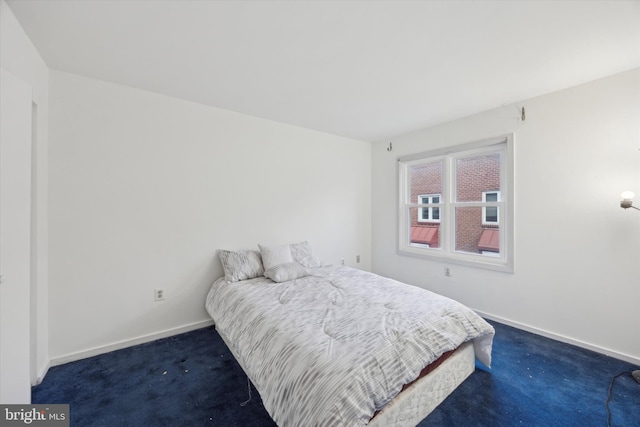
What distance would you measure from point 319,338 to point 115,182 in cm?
229

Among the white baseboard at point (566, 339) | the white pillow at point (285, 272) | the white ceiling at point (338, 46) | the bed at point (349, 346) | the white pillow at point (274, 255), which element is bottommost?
the white baseboard at point (566, 339)

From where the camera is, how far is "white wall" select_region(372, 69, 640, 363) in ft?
6.95

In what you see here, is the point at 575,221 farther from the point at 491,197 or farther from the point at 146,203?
the point at 146,203

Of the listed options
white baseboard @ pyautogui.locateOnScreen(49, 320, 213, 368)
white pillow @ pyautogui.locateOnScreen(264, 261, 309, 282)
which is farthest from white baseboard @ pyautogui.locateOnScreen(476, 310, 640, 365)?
white baseboard @ pyautogui.locateOnScreen(49, 320, 213, 368)

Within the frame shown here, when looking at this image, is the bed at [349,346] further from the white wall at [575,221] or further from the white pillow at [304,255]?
the white wall at [575,221]

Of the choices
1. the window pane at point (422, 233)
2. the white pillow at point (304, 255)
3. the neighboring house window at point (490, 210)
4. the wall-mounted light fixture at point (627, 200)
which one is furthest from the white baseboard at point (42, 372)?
the wall-mounted light fixture at point (627, 200)

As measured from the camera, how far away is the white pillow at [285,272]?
261cm

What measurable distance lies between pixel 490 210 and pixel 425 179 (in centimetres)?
97

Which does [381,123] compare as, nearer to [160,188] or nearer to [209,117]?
[209,117]

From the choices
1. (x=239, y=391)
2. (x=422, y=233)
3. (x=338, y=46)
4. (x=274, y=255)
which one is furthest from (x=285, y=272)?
(x=422, y=233)

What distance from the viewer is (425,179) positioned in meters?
3.71

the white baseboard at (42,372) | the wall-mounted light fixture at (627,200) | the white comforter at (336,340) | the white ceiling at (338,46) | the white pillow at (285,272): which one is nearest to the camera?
the white comforter at (336,340)

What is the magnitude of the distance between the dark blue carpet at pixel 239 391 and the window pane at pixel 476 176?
1.74m

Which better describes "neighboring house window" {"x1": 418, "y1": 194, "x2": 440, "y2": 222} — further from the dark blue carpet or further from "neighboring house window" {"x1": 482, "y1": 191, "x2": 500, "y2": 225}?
the dark blue carpet
